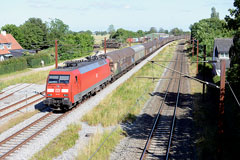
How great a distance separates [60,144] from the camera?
1623 centimetres

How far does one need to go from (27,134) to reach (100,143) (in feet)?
18.8

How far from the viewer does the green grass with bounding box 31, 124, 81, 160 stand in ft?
48.5

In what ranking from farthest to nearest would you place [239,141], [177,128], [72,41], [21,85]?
1. [72,41]
2. [21,85]
3. [177,128]
4. [239,141]

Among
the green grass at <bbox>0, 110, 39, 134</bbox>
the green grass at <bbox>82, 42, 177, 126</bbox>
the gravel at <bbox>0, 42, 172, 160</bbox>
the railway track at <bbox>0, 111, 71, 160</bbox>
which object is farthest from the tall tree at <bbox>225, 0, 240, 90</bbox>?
the green grass at <bbox>0, 110, 39, 134</bbox>

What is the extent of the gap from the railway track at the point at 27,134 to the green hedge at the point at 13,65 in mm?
30606

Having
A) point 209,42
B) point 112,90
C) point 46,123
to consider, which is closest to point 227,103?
point 112,90

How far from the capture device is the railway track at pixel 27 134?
1578cm

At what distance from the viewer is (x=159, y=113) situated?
75.2 feet

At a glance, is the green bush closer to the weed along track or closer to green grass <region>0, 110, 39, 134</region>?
green grass <region>0, 110, 39, 134</region>

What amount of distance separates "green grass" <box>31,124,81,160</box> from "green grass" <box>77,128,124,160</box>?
1293 mm

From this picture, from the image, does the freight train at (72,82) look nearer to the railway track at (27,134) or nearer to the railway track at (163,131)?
the railway track at (27,134)

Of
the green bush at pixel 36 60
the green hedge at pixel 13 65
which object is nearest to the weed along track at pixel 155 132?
the green hedge at pixel 13 65

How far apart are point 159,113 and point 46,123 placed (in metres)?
9.97

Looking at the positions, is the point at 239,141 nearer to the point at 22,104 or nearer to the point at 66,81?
the point at 66,81
